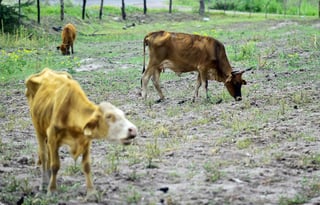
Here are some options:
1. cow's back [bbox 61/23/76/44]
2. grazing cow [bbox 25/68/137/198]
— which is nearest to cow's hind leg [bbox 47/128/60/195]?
grazing cow [bbox 25/68/137/198]

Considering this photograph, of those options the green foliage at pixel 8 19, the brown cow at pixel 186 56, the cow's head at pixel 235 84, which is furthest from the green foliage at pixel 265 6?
the cow's head at pixel 235 84

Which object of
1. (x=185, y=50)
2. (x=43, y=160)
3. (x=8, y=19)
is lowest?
Answer: (x=8, y=19)

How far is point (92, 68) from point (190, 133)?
9068 mm

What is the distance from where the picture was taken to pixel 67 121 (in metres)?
8.13

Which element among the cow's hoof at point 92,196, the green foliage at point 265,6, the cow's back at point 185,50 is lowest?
the green foliage at point 265,6

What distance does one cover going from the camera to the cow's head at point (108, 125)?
303 inches

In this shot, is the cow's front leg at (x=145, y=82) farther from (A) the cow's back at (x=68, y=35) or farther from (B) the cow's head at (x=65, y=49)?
(A) the cow's back at (x=68, y=35)

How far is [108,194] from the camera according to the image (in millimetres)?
8555

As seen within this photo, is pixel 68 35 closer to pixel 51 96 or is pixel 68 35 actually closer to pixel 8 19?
pixel 8 19

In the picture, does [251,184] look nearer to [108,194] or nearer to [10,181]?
[108,194]

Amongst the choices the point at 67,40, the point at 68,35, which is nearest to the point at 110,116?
the point at 67,40

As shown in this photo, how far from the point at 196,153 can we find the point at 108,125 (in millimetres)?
3045

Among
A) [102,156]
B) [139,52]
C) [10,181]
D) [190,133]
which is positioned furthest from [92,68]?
[10,181]

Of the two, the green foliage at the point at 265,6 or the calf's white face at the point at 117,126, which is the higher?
the calf's white face at the point at 117,126
